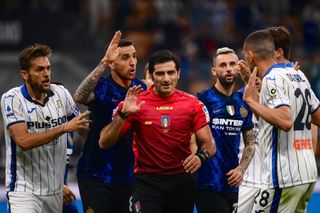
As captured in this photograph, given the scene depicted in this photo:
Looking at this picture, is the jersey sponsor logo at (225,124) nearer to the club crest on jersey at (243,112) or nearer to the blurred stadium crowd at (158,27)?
the club crest on jersey at (243,112)

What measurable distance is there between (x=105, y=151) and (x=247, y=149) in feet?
5.48

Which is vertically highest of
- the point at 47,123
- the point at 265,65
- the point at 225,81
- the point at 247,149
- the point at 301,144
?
the point at 265,65

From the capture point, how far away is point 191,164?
27.6ft

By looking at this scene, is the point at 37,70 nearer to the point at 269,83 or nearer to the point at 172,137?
the point at 172,137

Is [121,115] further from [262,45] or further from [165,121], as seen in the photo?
[262,45]

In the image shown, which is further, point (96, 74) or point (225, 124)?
point (225, 124)

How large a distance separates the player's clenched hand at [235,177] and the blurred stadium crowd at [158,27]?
937 cm

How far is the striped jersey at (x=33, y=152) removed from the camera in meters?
9.14

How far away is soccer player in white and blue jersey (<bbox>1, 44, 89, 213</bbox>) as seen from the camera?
29.8 ft

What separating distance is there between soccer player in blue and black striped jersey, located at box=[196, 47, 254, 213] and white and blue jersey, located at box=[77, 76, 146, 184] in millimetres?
989

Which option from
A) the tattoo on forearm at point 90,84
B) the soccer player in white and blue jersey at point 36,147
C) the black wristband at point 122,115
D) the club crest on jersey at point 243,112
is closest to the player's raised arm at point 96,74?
the tattoo on forearm at point 90,84

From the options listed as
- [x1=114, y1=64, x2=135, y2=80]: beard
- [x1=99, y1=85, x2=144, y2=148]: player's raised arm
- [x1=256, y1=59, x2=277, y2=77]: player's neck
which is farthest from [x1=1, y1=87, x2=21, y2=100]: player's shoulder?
[x1=256, y1=59, x2=277, y2=77]: player's neck

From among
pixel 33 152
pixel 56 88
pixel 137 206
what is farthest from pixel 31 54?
pixel 137 206

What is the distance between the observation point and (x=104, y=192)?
959 centimetres
